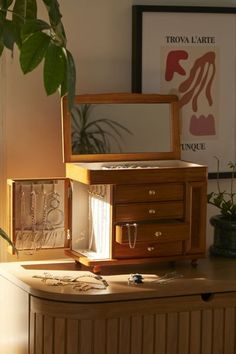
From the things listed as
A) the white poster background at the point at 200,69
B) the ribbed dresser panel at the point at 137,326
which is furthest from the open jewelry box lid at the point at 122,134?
the ribbed dresser panel at the point at 137,326

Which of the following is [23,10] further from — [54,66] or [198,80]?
[198,80]

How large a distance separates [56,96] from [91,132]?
179mm

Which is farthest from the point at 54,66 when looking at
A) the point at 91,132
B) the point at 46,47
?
the point at 91,132

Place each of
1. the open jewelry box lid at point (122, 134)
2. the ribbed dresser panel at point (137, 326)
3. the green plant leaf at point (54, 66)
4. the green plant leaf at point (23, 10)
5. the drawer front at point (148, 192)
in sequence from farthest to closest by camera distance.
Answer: the open jewelry box lid at point (122, 134)
the drawer front at point (148, 192)
the ribbed dresser panel at point (137, 326)
the green plant leaf at point (23, 10)
the green plant leaf at point (54, 66)

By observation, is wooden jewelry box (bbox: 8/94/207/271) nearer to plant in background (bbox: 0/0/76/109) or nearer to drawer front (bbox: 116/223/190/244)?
drawer front (bbox: 116/223/190/244)

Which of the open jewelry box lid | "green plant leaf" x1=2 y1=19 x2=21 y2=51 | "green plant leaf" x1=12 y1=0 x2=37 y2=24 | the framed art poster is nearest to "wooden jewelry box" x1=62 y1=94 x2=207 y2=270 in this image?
the open jewelry box lid

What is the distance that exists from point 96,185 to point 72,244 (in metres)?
0.23

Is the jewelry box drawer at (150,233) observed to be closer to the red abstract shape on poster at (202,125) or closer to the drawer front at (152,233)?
the drawer front at (152,233)

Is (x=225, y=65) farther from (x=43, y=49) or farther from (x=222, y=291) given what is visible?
(x=43, y=49)

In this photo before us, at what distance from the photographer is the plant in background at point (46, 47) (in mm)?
1612

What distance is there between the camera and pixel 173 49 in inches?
107

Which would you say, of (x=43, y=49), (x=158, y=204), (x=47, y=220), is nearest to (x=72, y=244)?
(x=47, y=220)

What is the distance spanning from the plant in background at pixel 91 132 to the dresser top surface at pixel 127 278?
36cm

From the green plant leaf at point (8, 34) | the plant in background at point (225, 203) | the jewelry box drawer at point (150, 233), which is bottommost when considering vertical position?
the jewelry box drawer at point (150, 233)
